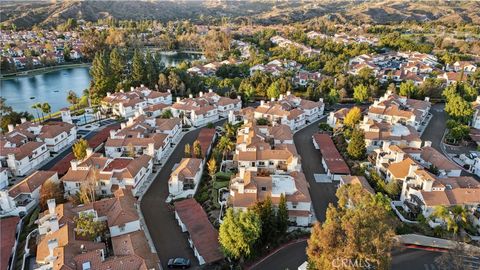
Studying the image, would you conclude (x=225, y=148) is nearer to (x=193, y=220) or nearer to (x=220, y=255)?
(x=193, y=220)

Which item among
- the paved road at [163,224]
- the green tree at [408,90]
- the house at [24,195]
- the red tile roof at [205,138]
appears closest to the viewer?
the paved road at [163,224]

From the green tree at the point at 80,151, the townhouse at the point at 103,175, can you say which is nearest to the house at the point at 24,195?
the townhouse at the point at 103,175

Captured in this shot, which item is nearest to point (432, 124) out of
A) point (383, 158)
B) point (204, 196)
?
point (383, 158)

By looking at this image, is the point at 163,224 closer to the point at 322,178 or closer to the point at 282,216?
the point at 282,216

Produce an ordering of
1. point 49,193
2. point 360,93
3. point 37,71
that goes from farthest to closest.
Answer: point 37,71
point 360,93
point 49,193

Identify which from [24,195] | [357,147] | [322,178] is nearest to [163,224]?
[24,195]

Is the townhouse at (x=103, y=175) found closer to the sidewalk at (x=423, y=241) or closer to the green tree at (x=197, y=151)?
the green tree at (x=197, y=151)

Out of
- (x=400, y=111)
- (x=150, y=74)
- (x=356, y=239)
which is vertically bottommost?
(x=400, y=111)
